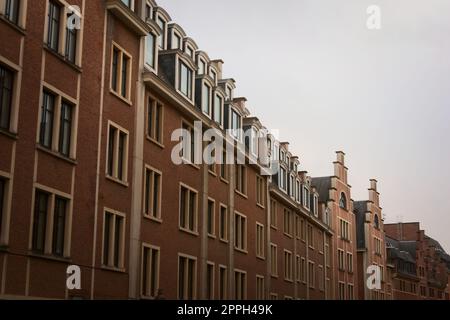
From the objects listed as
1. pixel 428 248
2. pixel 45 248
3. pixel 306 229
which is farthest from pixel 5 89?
pixel 428 248

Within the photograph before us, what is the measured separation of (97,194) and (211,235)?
11910 millimetres

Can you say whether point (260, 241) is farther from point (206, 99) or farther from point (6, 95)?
point (6, 95)

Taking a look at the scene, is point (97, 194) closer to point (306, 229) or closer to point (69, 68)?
point (69, 68)

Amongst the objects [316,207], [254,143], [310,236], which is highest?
[254,143]

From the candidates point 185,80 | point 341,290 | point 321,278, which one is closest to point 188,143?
point 185,80

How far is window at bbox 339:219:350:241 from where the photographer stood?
72438 mm

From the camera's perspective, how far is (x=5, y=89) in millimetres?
21531

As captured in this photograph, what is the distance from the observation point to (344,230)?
74000mm

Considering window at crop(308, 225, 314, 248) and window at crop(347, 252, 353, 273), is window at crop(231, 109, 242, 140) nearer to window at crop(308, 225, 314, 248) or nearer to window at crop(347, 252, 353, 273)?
window at crop(308, 225, 314, 248)

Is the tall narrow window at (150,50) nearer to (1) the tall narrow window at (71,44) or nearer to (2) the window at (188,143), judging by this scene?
(2) the window at (188,143)

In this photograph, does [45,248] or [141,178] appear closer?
[45,248]

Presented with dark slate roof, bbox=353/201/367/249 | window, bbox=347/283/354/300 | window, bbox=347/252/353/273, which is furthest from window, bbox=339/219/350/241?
dark slate roof, bbox=353/201/367/249

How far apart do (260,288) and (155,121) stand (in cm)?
1833

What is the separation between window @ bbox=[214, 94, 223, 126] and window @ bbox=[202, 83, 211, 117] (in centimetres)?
98
